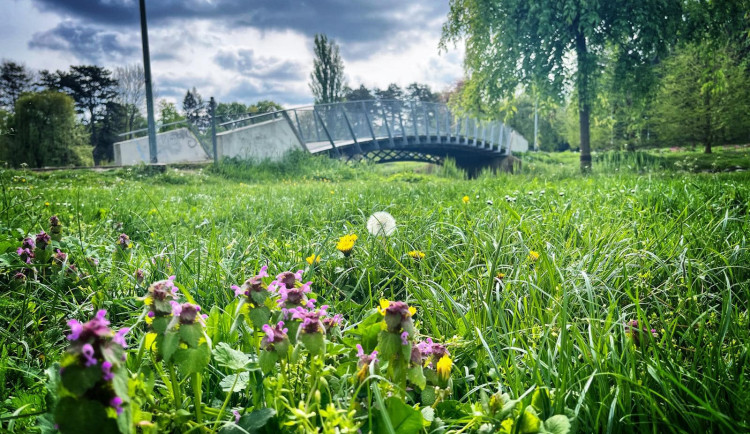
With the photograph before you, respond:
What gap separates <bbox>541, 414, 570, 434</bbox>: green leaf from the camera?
0.67 m

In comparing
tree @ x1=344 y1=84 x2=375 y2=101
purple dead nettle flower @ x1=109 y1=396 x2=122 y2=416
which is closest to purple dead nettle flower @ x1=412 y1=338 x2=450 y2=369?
purple dead nettle flower @ x1=109 y1=396 x2=122 y2=416

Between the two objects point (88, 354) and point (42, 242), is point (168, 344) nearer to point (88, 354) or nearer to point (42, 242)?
point (88, 354)

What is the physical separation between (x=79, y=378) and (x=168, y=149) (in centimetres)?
1878

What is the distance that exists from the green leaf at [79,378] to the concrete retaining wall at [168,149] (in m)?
17.0

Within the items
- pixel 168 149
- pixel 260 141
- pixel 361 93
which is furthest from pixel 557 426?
pixel 361 93

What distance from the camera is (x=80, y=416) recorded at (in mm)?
434

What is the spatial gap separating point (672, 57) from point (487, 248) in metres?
18.9

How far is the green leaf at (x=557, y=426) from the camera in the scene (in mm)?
673

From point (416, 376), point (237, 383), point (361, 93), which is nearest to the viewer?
point (416, 376)

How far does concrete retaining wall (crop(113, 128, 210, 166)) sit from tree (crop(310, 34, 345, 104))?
2055 centimetres

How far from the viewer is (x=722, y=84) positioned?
10.9 metres

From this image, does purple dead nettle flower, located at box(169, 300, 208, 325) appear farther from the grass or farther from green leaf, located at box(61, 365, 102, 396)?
the grass

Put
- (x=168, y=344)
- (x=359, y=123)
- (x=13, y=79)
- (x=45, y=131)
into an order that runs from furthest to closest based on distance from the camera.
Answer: (x=13, y=79), (x=45, y=131), (x=359, y=123), (x=168, y=344)

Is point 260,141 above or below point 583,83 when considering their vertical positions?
below
